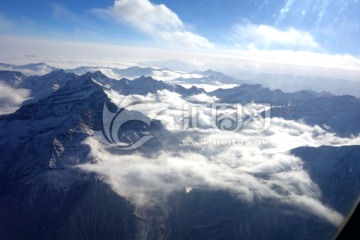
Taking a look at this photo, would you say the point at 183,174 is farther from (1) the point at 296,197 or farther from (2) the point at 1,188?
(2) the point at 1,188

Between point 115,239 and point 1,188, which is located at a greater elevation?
point 1,188

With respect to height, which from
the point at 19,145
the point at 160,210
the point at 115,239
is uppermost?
the point at 19,145

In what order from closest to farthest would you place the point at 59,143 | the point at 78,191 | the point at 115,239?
the point at 115,239 → the point at 78,191 → the point at 59,143

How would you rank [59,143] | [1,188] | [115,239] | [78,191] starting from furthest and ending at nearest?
1. [59,143]
2. [1,188]
3. [78,191]
4. [115,239]

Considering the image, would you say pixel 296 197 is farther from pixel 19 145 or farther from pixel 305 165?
pixel 19 145

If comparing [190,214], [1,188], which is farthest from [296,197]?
[1,188]

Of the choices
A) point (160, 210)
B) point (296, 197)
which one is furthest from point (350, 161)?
point (160, 210)

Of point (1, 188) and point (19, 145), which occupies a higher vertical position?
point (19, 145)

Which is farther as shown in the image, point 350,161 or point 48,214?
point 350,161

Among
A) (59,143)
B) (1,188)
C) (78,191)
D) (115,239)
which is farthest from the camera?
(59,143)
